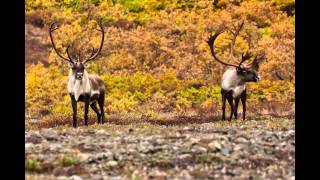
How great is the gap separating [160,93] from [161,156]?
55.2 ft

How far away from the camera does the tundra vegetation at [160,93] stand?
11578 millimetres

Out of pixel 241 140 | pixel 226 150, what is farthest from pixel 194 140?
pixel 241 140

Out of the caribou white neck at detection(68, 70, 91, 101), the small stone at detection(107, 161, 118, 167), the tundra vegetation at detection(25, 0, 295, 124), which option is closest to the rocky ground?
the small stone at detection(107, 161, 118, 167)

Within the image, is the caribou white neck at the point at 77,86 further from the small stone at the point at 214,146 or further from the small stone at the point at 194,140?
the small stone at the point at 214,146

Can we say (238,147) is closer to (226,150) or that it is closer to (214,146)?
(226,150)

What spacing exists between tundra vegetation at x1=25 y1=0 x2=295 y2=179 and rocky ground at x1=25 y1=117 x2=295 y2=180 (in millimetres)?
22

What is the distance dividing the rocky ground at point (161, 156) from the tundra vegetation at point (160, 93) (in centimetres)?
2

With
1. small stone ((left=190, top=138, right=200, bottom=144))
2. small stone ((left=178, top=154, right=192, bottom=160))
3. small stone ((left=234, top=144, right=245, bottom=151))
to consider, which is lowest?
small stone ((left=178, top=154, right=192, bottom=160))

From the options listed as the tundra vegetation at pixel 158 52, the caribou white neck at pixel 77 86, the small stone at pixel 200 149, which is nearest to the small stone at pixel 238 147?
the small stone at pixel 200 149

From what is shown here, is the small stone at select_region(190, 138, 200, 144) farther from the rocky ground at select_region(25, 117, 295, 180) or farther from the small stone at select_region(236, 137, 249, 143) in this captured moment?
the small stone at select_region(236, 137, 249, 143)

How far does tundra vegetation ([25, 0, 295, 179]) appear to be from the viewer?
11.6 m

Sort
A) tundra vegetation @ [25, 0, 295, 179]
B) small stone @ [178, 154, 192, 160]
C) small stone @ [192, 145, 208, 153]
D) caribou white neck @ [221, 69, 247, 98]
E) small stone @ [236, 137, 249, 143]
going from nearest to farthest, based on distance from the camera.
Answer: tundra vegetation @ [25, 0, 295, 179]
small stone @ [178, 154, 192, 160]
small stone @ [192, 145, 208, 153]
small stone @ [236, 137, 249, 143]
caribou white neck @ [221, 69, 247, 98]
